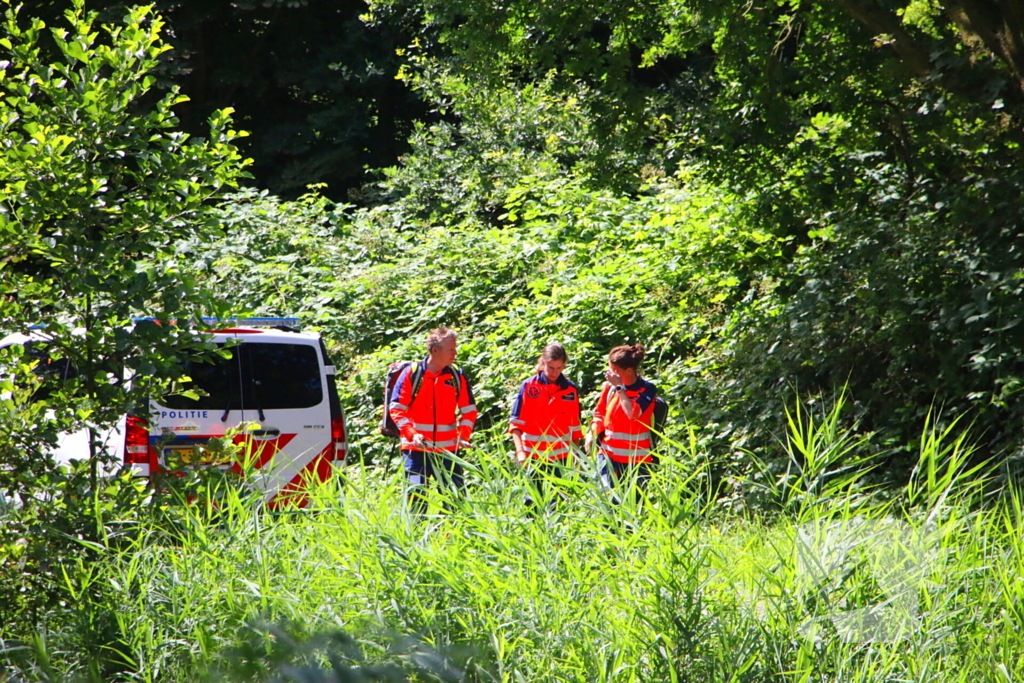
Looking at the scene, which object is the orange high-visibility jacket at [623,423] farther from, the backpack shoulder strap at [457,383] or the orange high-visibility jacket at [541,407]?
the backpack shoulder strap at [457,383]

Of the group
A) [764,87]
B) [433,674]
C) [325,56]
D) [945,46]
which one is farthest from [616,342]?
[325,56]

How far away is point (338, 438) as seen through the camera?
8.27m

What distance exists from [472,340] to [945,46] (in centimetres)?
554

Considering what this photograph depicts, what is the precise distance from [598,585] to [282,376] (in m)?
4.93

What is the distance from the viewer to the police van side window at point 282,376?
7953 mm

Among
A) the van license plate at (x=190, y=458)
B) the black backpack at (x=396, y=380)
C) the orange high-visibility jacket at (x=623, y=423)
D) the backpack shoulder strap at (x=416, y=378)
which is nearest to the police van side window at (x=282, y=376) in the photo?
the black backpack at (x=396, y=380)

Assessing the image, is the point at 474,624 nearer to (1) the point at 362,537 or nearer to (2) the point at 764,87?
(1) the point at 362,537

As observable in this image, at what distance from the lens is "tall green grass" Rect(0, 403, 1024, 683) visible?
341 cm

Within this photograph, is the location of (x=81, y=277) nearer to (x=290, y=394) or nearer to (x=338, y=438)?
(x=290, y=394)

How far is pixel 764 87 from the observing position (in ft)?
28.5

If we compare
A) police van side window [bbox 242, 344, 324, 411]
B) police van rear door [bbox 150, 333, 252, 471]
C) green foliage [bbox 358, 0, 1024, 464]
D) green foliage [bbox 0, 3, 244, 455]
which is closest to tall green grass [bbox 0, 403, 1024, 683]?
green foliage [bbox 0, 3, 244, 455]

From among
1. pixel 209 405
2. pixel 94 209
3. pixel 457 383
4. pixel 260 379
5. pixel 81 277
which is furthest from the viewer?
pixel 260 379

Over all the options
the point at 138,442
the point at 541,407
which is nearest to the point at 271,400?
the point at 541,407

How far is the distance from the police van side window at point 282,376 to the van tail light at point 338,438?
0.22 m
